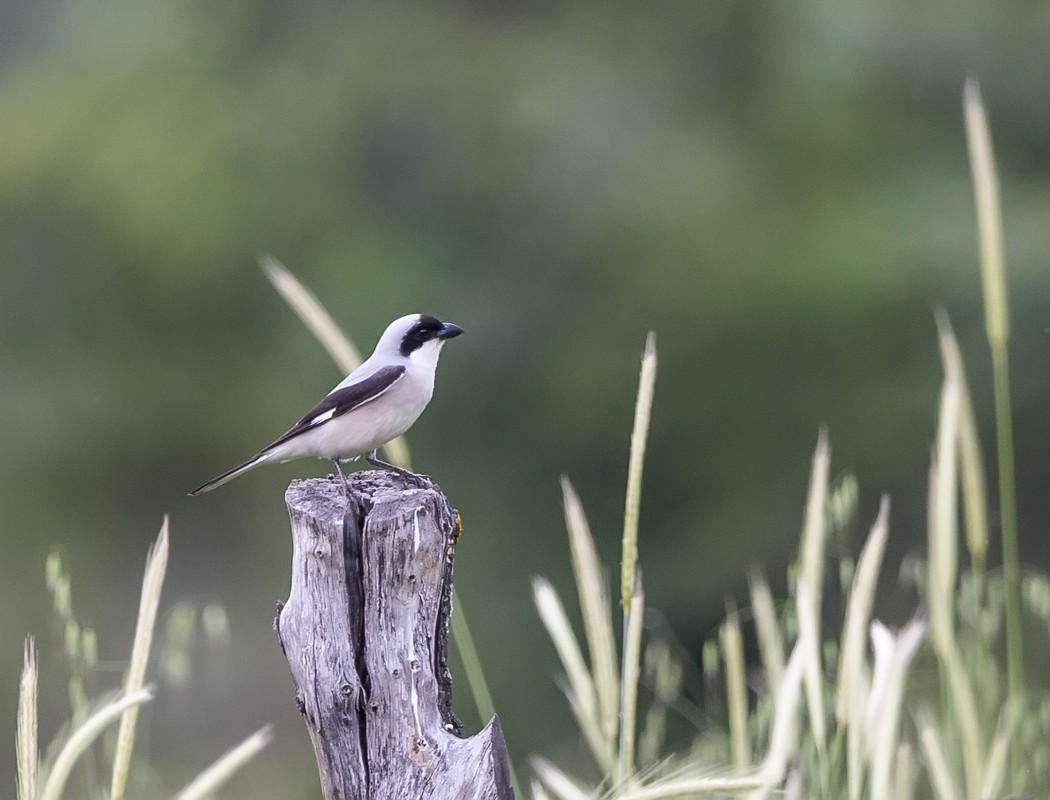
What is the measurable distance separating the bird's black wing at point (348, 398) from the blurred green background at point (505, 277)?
558cm

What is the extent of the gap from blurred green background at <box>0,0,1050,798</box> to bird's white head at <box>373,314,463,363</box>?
5096 mm

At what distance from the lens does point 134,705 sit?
216 cm

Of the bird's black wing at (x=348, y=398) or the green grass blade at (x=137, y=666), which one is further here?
the bird's black wing at (x=348, y=398)

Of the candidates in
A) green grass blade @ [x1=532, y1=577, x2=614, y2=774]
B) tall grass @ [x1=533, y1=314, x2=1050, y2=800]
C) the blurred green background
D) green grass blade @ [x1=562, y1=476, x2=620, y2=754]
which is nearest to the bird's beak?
tall grass @ [x1=533, y1=314, x2=1050, y2=800]

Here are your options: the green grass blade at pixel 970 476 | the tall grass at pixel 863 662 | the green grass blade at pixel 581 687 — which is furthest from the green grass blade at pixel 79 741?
the green grass blade at pixel 970 476

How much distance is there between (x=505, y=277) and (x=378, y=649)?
8.18 meters

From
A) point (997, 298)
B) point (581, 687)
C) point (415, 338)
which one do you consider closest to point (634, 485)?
point (581, 687)

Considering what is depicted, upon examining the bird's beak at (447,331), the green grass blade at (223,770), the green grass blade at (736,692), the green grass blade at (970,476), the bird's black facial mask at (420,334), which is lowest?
the green grass blade at (736,692)

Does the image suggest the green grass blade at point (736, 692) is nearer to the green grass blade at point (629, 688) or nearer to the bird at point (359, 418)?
the green grass blade at point (629, 688)

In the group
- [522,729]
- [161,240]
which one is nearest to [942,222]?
[522,729]

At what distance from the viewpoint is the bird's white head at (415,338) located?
437 centimetres

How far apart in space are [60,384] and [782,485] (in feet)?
19.5

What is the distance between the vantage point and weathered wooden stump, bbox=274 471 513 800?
2.24 metres

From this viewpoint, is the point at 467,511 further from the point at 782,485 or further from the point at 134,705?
the point at 134,705
